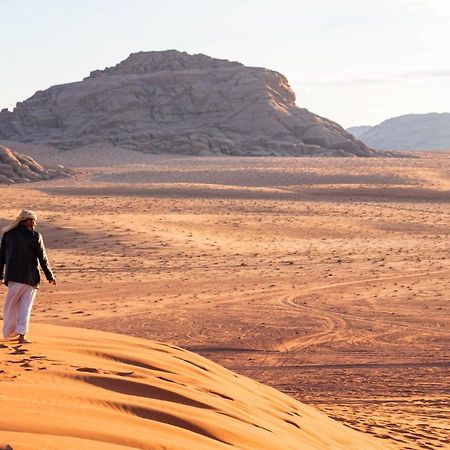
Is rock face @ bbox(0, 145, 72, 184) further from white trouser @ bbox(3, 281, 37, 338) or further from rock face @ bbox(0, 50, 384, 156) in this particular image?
white trouser @ bbox(3, 281, 37, 338)

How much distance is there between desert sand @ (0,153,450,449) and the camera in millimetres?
8203

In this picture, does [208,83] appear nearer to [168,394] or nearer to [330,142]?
[330,142]

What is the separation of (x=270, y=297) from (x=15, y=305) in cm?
868

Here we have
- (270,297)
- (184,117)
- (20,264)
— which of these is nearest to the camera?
(20,264)

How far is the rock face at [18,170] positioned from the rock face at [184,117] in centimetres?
2429

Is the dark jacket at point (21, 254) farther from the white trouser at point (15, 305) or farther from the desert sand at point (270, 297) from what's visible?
the desert sand at point (270, 297)

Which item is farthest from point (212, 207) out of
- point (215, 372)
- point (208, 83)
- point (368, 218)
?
point (208, 83)

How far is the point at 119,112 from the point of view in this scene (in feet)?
258

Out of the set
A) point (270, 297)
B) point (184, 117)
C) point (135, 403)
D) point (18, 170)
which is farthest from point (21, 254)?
point (184, 117)

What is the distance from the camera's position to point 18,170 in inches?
1752

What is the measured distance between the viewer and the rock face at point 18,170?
43.4 meters

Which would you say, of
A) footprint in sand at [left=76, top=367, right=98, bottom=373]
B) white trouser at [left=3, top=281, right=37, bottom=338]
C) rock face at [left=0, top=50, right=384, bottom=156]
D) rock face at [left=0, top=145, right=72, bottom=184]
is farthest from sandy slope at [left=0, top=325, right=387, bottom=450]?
rock face at [left=0, top=50, right=384, bottom=156]

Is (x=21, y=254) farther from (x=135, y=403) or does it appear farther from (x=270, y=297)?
(x=270, y=297)

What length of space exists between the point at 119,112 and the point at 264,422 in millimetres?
73434
